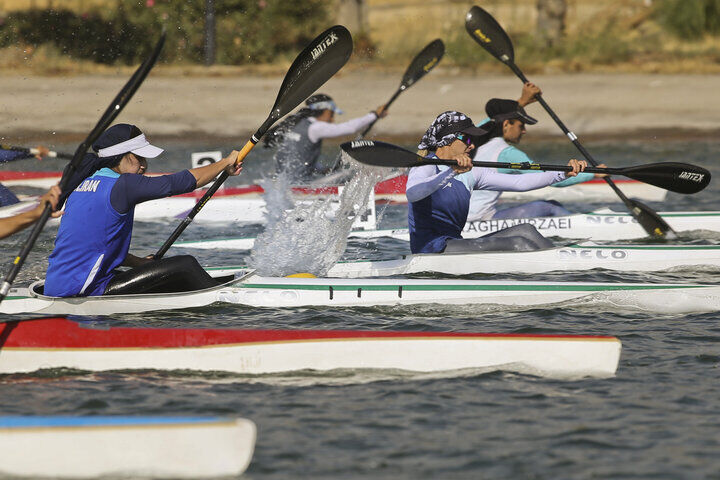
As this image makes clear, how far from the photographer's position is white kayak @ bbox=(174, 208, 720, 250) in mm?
10938

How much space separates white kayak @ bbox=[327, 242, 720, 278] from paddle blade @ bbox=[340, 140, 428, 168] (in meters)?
0.91

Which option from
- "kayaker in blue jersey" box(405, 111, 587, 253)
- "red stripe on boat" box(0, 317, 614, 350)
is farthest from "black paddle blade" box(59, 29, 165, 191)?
"kayaker in blue jersey" box(405, 111, 587, 253)

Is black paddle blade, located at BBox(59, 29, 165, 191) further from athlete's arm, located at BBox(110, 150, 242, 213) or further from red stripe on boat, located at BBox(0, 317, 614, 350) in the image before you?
red stripe on boat, located at BBox(0, 317, 614, 350)

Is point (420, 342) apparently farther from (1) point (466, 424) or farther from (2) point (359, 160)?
(2) point (359, 160)

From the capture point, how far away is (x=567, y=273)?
361 inches

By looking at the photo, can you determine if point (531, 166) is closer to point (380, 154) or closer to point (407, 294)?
point (380, 154)

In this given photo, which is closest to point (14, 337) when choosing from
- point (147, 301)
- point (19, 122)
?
point (147, 301)

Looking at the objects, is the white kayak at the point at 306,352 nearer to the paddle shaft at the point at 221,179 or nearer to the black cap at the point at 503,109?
the paddle shaft at the point at 221,179

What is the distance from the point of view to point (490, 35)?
12.2 m

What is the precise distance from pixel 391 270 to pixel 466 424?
10.0ft

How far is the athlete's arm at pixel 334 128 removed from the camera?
511 inches

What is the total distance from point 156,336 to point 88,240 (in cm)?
90

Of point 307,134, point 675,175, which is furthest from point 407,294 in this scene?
point 307,134

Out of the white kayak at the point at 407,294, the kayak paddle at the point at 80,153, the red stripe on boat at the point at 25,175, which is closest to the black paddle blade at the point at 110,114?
the kayak paddle at the point at 80,153
